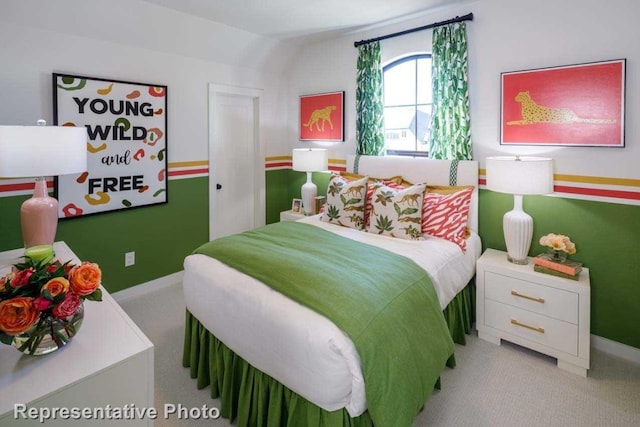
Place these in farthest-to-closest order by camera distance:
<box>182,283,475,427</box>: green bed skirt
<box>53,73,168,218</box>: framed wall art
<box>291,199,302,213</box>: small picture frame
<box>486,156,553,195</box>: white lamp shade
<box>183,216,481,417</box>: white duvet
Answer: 1. <box>291,199,302,213</box>: small picture frame
2. <box>53,73,168,218</box>: framed wall art
3. <box>486,156,553,195</box>: white lamp shade
4. <box>182,283,475,427</box>: green bed skirt
5. <box>183,216,481,417</box>: white duvet

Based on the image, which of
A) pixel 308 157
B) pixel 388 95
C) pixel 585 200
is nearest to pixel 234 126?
pixel 308 157

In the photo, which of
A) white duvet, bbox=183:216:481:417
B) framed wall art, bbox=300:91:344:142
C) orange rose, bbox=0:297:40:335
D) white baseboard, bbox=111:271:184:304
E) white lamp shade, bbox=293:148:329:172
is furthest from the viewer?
framed wall art, bbox=300:91:344:142

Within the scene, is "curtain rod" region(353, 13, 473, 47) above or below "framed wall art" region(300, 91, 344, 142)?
above

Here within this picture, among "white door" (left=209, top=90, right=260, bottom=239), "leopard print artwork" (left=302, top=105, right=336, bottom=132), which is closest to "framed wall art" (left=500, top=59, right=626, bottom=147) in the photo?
"leopard print artwork" (left=302, top=105, right=336, bottom=132)

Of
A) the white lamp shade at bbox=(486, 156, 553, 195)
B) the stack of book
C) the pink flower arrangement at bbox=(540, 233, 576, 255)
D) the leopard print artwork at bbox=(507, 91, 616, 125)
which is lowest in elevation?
the stack of book

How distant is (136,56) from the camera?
3.16 metres

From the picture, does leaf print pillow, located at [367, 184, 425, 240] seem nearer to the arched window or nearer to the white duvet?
the white duvet

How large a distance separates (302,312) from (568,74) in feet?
8.03

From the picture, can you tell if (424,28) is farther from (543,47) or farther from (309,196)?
(309,196)

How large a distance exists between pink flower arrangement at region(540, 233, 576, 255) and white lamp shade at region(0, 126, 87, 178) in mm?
2979

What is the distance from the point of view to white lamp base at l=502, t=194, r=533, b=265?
2492 millimetres

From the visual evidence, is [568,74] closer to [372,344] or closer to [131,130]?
[372,344]

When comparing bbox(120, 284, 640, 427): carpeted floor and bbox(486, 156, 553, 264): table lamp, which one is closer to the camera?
bbox(120, 284, 640, 427): carpeted floor

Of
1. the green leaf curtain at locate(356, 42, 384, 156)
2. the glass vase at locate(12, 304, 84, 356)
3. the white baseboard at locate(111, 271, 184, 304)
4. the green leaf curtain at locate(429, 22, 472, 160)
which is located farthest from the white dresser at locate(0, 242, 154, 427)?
the green leaf curtain at locate(356, 42, 384, 156)
